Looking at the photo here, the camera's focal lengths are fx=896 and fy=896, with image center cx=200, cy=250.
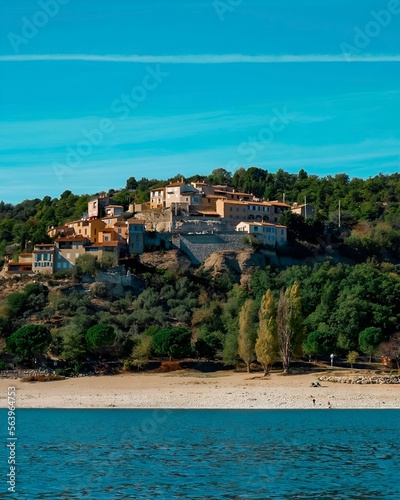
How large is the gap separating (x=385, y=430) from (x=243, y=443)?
318 inches

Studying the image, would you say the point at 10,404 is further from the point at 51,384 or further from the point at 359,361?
the point at 359,361

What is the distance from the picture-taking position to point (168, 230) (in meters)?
90.1

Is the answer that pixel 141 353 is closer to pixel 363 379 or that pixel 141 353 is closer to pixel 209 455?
pixel 363 379

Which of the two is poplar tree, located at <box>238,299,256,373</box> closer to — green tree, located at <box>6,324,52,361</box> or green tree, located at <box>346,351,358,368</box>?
green tree, located at <box>346,351,358,368</box>

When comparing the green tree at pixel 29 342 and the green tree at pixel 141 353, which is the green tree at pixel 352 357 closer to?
the green tree at pixel 141 353

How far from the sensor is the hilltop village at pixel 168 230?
84.8 meters

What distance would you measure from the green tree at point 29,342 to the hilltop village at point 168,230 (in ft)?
58.9

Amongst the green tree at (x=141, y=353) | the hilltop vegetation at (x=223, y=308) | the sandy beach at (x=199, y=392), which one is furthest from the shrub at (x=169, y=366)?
the sandy beach at (x=199, y=392)

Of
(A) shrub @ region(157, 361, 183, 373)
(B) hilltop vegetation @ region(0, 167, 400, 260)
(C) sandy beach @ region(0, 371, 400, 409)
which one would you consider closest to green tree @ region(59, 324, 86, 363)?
(C) sandy beach @ region(0, 371, 400, 409)

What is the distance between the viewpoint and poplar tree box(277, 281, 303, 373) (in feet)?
205

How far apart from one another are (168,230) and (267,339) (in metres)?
30.7

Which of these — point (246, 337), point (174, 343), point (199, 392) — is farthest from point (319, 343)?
point (199, 392)

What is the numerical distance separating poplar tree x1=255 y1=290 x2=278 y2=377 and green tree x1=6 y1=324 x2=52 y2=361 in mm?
15815

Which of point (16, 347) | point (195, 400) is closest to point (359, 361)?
point (195, 400)
